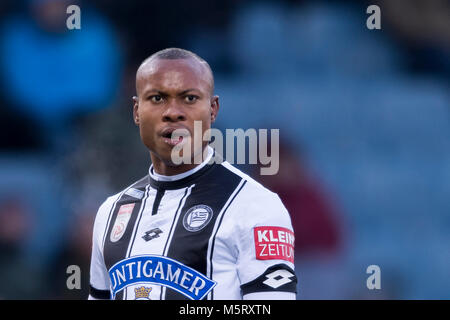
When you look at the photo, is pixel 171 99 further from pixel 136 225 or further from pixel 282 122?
pixel 282 122

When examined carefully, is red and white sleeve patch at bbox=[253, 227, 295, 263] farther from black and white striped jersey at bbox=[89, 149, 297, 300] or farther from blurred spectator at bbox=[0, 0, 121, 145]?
blurred spectator at bbox=[0, 0, 121, 145]

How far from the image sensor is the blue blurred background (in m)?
6.75

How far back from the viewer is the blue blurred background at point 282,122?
6.75 m

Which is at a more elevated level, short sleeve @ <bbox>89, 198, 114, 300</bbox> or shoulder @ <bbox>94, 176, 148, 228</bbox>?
shoulder @ <bbox>94, 176, 148, 228</bbox>

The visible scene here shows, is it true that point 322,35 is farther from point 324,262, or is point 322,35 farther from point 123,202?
point 123,202

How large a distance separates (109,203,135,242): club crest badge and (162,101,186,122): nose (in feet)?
1.39

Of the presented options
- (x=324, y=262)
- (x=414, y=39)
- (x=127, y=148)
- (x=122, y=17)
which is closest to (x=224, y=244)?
(x=127, y=148)

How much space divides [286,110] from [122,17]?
1.79 meters

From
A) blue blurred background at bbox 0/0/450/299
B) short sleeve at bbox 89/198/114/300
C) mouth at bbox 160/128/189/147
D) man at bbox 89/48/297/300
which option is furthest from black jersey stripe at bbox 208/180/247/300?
blue blurred background at bbox 0/0/450/299

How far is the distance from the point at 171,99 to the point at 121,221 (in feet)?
1.69

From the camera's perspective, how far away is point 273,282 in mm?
2695

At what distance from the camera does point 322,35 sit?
322 inches
